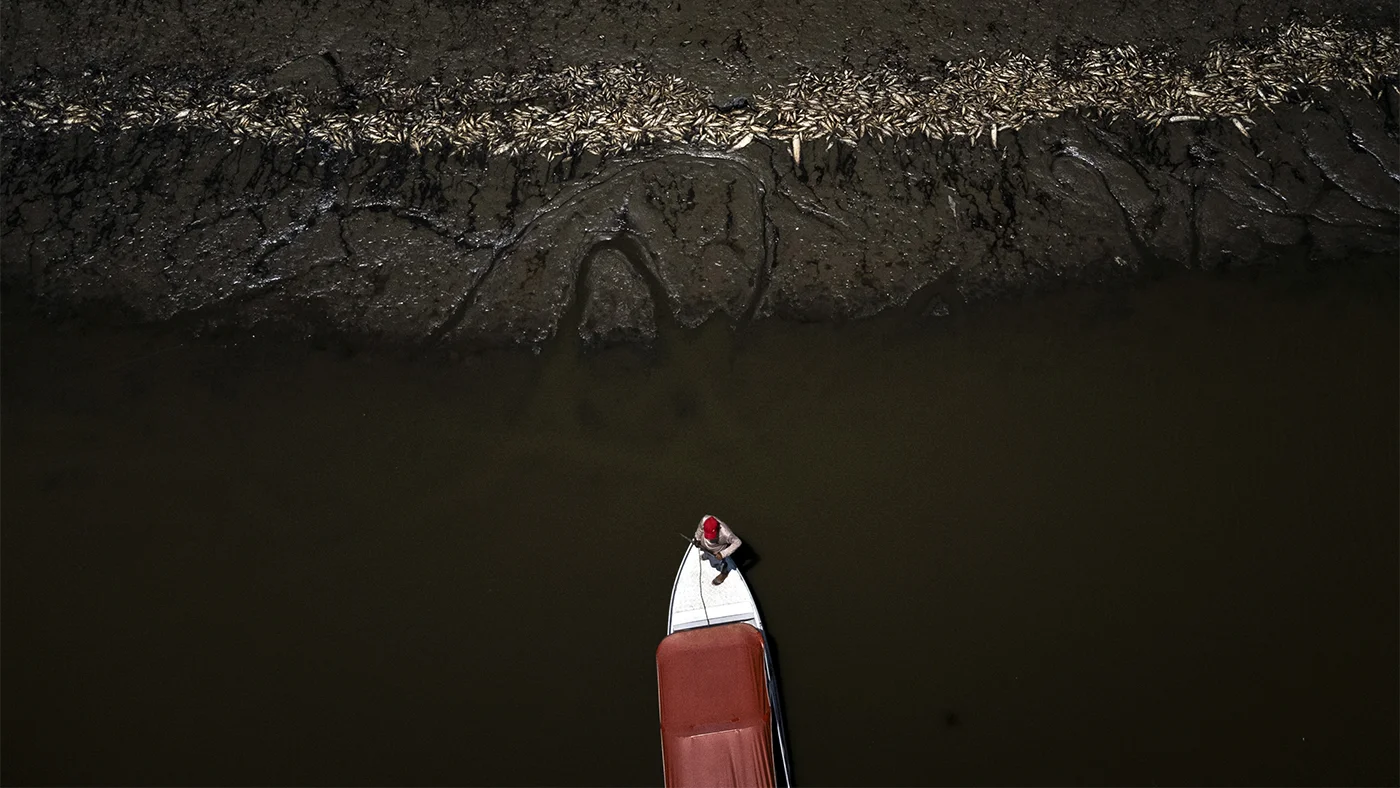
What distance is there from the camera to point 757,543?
6547 mm

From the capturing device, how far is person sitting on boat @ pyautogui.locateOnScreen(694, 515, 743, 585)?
19.6 feet

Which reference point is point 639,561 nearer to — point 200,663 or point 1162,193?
point 200,663

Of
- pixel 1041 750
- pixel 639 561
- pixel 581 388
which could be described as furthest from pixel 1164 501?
A: pixel 581 388

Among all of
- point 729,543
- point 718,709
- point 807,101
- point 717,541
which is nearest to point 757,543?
point 729,543

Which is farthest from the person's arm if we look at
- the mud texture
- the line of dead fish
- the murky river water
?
the line of dead fish

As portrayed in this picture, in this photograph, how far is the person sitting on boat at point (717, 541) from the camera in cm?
596

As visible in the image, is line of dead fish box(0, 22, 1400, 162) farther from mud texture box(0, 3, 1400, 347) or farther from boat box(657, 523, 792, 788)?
boat box(657, 523, 792, 788)

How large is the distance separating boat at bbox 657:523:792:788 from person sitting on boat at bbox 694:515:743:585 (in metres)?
0.42

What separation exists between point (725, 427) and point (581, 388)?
1.17 metres

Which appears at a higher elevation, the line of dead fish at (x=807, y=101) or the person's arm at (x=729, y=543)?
the line of dead fish at (x=807, y=101)

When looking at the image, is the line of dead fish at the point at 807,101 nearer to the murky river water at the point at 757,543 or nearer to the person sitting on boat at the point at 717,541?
the murky river water at the point at 757,543

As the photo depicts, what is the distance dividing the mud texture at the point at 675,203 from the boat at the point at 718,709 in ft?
8.11

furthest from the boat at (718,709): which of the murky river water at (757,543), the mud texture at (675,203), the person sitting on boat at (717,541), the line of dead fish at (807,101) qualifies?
the line of dead fish at (807,101)

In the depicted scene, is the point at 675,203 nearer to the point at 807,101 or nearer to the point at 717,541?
the point at 807,101
